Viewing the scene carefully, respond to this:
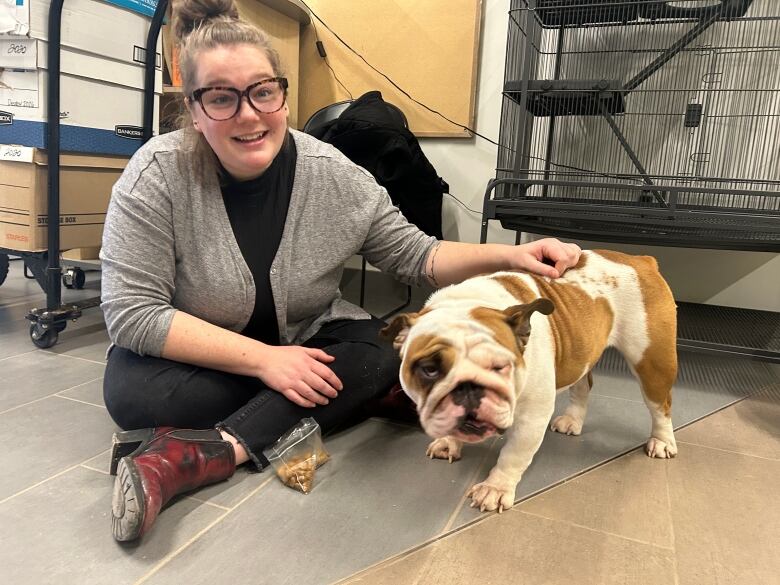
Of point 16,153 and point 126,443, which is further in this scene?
point 16,153

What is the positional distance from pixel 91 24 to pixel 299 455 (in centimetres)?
164

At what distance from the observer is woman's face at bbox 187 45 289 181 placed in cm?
119

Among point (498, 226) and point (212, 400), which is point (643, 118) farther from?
point (212, 400)

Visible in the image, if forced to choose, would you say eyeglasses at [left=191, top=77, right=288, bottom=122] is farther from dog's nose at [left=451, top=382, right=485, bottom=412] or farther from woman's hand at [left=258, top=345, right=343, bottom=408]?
dog's nose at [left=451, top=382, right=485, bottom=412]

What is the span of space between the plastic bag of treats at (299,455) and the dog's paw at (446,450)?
25 cm

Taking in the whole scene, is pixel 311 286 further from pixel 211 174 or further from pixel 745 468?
pixel 745 468

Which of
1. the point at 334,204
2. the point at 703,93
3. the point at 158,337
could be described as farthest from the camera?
the point at 703,93

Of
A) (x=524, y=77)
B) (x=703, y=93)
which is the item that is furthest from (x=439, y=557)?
(x=703, y=93)

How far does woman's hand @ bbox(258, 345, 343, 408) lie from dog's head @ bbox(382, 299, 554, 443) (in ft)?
0.97

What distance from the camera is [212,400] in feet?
4.14

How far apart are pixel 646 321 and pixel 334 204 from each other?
30.7 inches

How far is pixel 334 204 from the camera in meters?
1.45

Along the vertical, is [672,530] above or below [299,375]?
below

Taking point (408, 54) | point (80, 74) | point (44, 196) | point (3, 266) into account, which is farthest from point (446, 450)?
point (3, 266)
